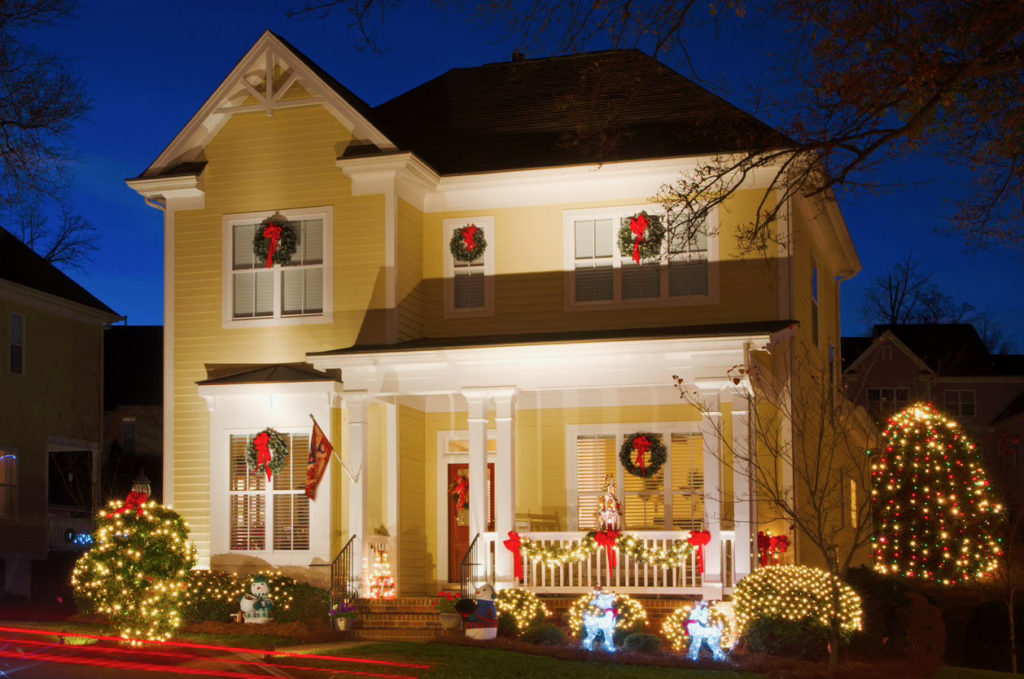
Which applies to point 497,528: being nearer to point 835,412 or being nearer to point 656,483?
point 656,483

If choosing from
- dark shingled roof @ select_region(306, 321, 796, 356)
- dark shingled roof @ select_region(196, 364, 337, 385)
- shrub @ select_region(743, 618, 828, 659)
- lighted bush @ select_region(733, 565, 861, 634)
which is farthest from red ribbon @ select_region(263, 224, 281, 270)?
shrub @ select_region(743, 618, 828, 659)

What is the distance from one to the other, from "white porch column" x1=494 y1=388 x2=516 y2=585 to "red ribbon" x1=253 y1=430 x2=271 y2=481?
3.92m

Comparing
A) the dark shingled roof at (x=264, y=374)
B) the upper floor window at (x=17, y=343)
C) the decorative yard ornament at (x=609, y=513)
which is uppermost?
the upper floor window at (x=17, y=343)

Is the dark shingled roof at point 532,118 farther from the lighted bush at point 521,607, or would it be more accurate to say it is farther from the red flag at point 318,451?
the lighted bush at point 521,607

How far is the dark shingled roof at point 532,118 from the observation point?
20.8 m

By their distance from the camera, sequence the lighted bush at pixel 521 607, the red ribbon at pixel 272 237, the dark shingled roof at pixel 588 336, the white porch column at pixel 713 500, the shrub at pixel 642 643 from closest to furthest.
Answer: the shrub at pixel 642 643 → the white porch column at pixel 713 500 → the lighted bush at pixel 521 607 → the dark shingled roof at pixel 588 336 → the red ribbon at pixel 272 237

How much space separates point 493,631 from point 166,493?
6970 millimetres

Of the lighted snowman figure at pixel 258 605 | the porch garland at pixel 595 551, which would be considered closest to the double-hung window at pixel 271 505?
the lighted snowman figure at pixel 258 605

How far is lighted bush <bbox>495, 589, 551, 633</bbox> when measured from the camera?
17672mm

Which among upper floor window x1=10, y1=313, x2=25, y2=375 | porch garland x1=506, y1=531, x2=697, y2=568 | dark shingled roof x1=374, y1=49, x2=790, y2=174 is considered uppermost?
dark shingled roof x1=374, y1=49, x2=790, y2=174

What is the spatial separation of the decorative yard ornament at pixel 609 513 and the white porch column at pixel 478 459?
1.92 m

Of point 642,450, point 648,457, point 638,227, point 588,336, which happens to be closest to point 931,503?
point 648,457

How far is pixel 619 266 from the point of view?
2084cm

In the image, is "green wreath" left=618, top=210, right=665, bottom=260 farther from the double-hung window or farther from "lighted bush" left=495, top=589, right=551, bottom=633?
the double-hung window
